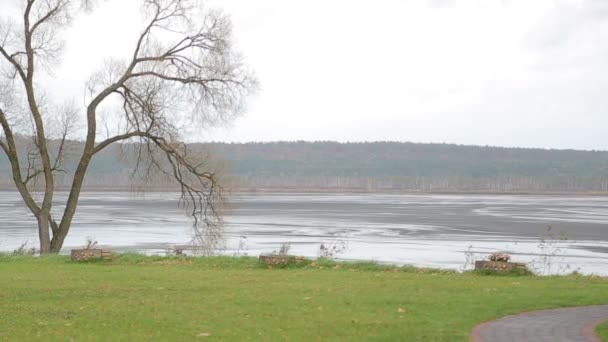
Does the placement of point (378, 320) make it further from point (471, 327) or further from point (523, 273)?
point (523, 273)

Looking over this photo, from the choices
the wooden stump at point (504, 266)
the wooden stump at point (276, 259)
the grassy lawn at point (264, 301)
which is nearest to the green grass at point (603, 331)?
the grassy lawn at point (264, 301)

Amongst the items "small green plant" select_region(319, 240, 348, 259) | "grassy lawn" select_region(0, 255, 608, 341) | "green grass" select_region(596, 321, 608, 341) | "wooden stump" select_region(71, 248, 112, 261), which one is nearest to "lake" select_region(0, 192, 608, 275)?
"small green plant" select_region(319, 240, 348, 259)

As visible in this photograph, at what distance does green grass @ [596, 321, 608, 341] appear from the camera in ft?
33.1

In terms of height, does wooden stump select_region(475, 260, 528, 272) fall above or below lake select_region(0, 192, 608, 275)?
above

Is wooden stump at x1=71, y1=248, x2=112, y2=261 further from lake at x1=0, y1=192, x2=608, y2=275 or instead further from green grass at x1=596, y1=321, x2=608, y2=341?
green grass at x1=596, y1=321, x2=608, y2=341

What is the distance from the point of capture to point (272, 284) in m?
16.0

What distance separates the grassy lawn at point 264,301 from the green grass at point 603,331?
0.23 ft

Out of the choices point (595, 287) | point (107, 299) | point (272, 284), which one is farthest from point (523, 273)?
point (107, 299)

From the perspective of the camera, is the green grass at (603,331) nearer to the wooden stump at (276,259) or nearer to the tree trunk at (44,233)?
the wooden stump at (276,259)

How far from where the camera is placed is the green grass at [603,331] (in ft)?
33.1

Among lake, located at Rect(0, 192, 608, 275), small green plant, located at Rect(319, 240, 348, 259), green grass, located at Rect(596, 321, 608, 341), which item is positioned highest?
green grass, located at Rect(596, 321, 608, 341)

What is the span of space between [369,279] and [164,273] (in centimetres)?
464

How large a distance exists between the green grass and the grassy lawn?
0.07 meters

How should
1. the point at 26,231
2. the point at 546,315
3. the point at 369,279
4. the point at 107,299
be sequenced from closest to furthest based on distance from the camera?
the point at 546,315, the point at 107,299, the point at 369,279, the point at 26,231
